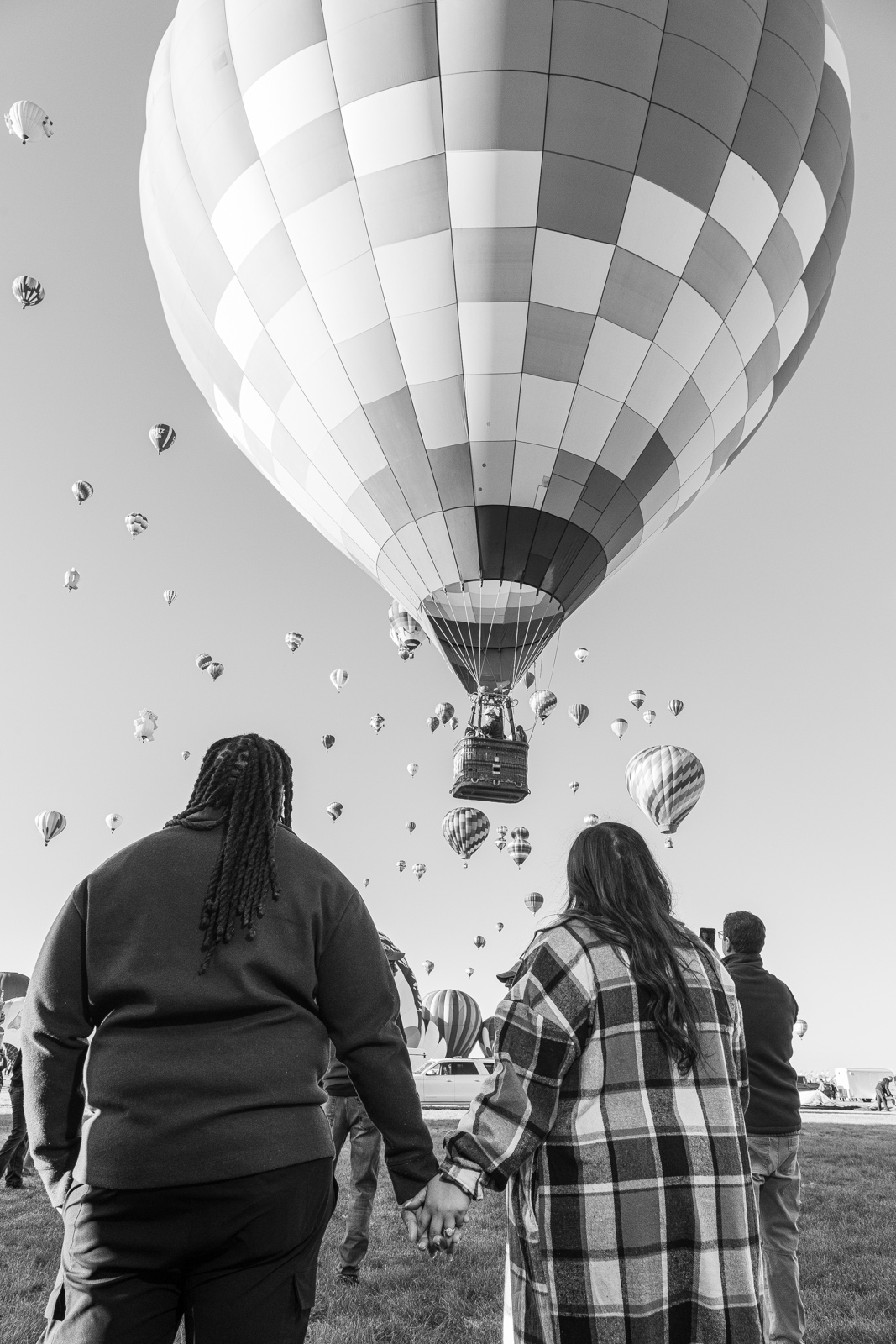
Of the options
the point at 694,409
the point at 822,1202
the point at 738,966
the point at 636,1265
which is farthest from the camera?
the point at 694,409

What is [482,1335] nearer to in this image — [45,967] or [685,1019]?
[685,1019]

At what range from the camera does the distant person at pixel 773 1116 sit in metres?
3.11

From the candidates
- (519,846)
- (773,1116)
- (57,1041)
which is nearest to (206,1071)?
(57,1041)

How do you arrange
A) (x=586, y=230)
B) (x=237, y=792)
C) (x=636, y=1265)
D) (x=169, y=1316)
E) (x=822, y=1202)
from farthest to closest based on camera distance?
(x=586, y=230) → (x=822, y=1202) → (x=237, y=792) → (x=636, y=1265) → (x=169, y=1316)

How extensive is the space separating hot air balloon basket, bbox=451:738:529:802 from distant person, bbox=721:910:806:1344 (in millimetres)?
5786

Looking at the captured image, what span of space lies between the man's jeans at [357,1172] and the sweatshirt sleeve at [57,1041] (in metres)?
1.90

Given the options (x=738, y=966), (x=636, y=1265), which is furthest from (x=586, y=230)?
(x=636, y=1265)

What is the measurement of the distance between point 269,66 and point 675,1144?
905cm

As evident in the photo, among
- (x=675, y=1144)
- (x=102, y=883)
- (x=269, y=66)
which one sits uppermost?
(x=269, y=66)

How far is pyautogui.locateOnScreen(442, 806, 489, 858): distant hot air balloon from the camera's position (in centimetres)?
1433

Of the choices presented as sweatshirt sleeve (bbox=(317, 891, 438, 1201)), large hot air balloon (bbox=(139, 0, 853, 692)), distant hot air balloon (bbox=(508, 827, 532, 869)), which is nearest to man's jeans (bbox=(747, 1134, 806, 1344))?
sweatshirt sleeve (bbox=(317, 891, 438, 1201))

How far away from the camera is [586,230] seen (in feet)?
25.9

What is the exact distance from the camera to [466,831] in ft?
47.1

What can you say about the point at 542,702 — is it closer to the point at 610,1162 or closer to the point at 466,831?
the point at 466,831
